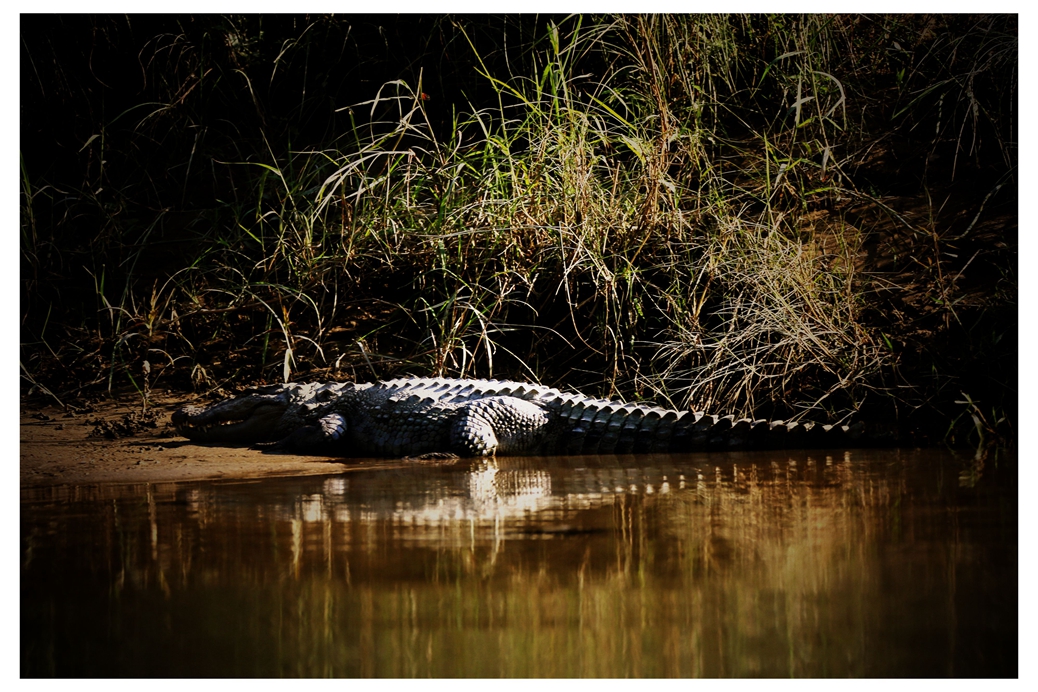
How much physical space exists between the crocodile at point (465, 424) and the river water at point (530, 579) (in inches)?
30.8

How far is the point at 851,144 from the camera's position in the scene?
628 centimetres

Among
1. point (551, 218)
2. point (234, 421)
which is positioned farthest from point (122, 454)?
point (551, 218)

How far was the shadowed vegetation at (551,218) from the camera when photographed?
15.2ft

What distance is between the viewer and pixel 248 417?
Result: 4.47 metres

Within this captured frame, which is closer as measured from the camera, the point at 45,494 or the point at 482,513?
the point at 482,513

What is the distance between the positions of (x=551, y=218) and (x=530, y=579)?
3.26 metres

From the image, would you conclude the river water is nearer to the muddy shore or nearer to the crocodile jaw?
the muddy shore

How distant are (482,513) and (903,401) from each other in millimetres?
2535

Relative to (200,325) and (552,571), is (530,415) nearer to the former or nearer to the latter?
(552,571)

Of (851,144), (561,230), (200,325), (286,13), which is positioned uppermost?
(286,13)

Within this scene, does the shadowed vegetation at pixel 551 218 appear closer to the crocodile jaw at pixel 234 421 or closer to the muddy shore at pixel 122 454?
the muddy shore at pixel 122 454

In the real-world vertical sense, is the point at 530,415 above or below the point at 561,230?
below

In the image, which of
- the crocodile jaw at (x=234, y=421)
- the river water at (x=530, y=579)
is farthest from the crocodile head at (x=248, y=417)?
the river water at (x=530, y=579)

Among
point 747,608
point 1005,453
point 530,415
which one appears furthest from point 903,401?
point 747,608
